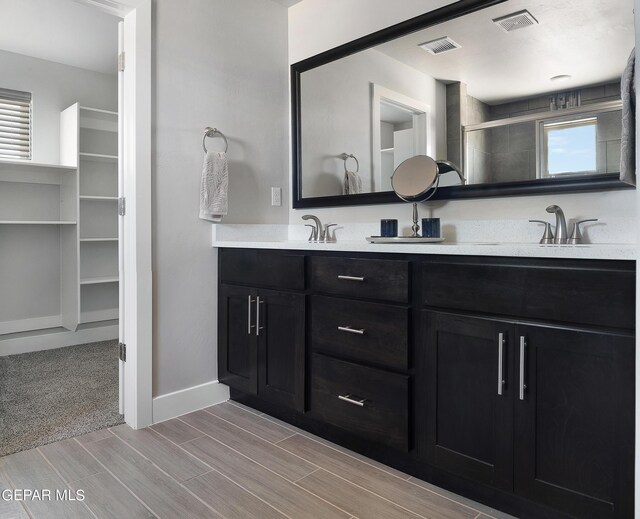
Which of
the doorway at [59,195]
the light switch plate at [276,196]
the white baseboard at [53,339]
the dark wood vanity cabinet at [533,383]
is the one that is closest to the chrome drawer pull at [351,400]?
the dark wood vanity cabinet at [533,383]

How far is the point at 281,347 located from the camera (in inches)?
83.4

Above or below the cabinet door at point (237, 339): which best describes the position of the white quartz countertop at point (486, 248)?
above

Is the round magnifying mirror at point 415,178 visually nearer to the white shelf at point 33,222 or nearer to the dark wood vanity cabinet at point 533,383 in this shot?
the dark wood vanity cabinet at point 533,383

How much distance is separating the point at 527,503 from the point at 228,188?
1.92 m

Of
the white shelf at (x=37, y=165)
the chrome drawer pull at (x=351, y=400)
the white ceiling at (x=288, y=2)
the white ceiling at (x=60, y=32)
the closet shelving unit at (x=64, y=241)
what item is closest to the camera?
the chrome drawer pull at (x=351, y=400)

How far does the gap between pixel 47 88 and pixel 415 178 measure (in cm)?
339

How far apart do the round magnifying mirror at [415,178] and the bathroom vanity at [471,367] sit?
475 millimetres

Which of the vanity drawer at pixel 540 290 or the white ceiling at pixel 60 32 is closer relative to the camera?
the vanity drawer at pixel 540 290

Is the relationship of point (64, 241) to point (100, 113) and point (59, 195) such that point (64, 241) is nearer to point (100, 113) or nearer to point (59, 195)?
point (59, 195)

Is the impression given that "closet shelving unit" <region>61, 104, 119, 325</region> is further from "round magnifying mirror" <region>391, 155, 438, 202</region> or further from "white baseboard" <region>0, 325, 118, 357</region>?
"round magnifying mirror" <region>391, 155, 438, 202</region>

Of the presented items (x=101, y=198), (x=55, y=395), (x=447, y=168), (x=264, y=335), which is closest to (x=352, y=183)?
(x=447, y=168)

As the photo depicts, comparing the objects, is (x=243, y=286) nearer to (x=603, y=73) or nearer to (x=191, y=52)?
(x=191, y=52)

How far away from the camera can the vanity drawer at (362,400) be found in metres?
1.66

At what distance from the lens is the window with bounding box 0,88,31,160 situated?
370 cm
